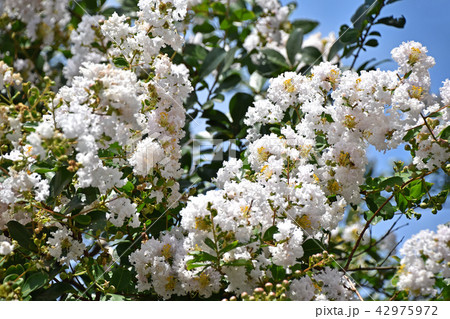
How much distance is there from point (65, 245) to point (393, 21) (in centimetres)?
189

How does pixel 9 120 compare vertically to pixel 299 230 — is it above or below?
above

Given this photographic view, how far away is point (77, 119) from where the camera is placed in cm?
131

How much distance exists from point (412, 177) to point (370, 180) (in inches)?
6.8

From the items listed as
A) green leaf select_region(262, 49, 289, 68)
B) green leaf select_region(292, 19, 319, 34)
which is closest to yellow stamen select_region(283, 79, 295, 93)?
green leaf select_region(262, 49, 289, 68)

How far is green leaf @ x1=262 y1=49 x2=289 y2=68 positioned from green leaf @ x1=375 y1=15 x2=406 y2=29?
501 millimetres

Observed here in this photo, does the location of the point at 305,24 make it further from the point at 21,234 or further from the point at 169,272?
the point at 21,234

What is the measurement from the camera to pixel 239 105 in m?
2.52

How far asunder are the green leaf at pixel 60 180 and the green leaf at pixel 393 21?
1.81 meters

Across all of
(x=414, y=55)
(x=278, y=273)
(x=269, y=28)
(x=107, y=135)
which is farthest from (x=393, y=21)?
(x=107, y=135)

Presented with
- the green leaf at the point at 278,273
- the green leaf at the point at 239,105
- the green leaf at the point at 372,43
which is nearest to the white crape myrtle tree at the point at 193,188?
the green leaf at the point at 278,273

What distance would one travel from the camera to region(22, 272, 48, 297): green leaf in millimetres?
1438

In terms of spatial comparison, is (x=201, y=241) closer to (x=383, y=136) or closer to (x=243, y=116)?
(x=383, y=136)

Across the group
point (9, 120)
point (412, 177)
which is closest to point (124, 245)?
point (9, 120)
